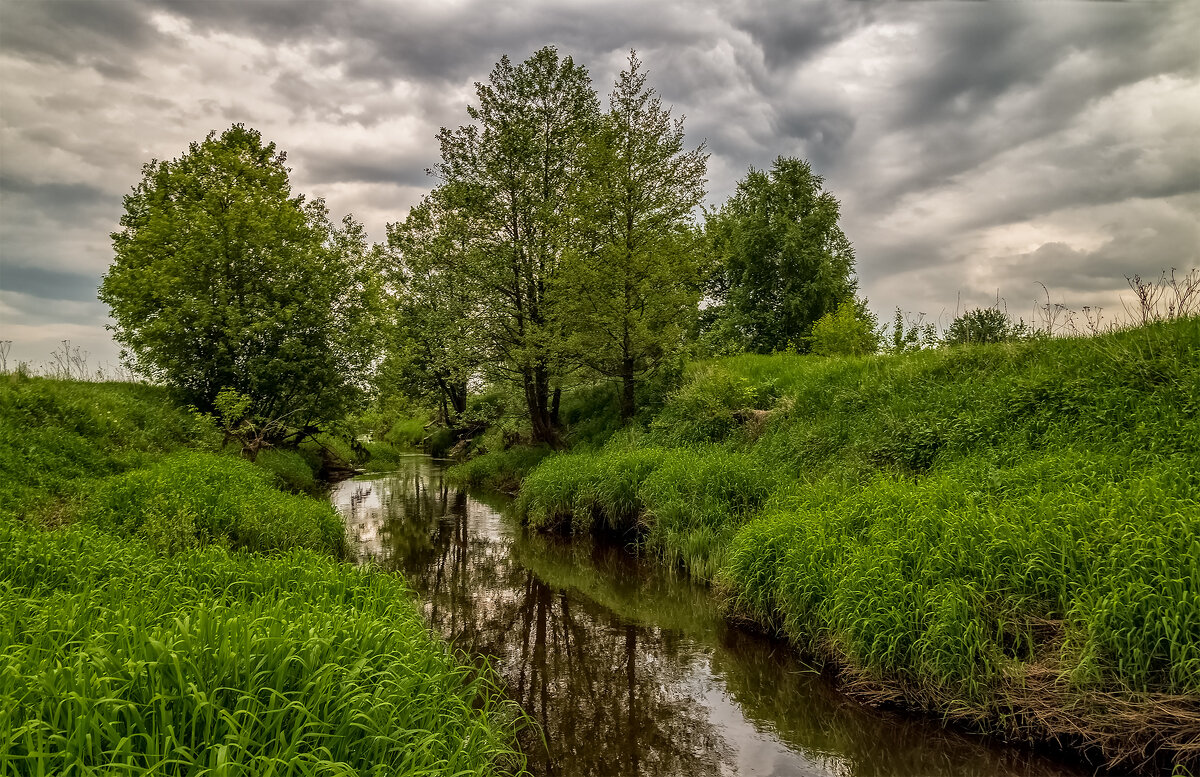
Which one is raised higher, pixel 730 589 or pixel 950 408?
pixel 950 408

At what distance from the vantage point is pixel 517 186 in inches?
820

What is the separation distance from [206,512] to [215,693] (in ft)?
24.9

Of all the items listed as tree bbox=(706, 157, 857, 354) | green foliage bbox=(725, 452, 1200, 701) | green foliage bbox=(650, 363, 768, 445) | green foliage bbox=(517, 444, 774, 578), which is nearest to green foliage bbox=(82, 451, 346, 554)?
green foliage bbox=(517, 444, 774, 578)

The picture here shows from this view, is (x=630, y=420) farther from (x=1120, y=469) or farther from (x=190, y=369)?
(x=190, y=369)

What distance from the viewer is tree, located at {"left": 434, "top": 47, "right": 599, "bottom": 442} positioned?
2075 cm

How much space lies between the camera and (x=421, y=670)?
15.0ft

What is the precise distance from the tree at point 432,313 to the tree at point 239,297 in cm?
361

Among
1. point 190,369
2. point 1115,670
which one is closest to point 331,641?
point 1115,670

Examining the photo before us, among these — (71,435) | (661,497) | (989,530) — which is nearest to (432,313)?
(71,435)

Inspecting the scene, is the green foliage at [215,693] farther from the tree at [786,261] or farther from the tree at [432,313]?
the tree at [786,261]

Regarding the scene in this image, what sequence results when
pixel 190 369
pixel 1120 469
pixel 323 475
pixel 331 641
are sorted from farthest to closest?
pixel 323 475 → pixel 190 369 → pixel 1120 469 → pixel 331 641

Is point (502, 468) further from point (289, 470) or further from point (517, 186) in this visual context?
point (517, 186)

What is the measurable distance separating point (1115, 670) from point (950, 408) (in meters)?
6.14

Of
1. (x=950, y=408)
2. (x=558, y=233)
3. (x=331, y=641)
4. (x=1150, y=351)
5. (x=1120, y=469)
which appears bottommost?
(x=331, y=641)
